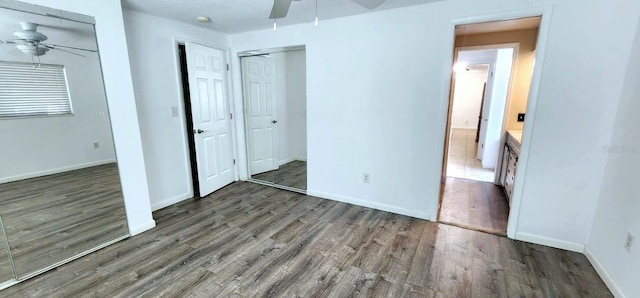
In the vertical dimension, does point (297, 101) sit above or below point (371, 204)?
above

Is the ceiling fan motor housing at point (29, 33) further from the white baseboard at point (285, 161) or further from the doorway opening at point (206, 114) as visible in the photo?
the white baseboard at point (285, 161)

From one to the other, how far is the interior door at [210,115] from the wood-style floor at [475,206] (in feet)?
9.89

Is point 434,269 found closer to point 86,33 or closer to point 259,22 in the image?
point 259,22

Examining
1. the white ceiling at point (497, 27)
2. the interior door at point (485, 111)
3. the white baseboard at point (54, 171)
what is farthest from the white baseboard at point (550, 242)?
the white baseboard at point (54, 171)

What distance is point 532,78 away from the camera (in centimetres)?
224

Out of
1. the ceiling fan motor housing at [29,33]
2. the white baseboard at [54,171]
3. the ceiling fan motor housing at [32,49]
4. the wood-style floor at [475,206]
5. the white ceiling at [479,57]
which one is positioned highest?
the white ceiling at [479,57]

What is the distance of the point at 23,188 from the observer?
201cm

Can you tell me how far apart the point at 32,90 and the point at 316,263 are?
8.50 feet

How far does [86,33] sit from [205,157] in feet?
5.90

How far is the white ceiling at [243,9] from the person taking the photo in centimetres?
246

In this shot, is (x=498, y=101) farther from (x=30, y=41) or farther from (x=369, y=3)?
(x=30, y=41)

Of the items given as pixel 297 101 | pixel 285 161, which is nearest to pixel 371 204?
pixel 285 161

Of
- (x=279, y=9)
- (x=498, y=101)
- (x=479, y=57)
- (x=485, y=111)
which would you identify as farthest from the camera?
(x=485, y=111)

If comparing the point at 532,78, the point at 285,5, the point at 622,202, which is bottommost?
the point at 622,202
